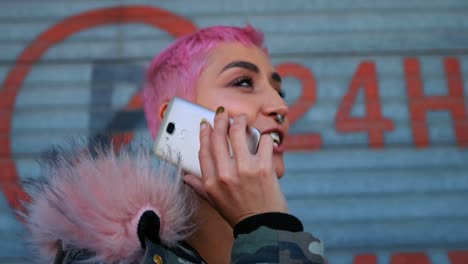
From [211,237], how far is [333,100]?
1.30 metres

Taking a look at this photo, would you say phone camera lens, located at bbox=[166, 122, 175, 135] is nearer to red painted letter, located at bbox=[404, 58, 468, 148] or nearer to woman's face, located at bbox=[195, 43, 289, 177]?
woman's face, located at bbox=[195, 43, 289, 177]

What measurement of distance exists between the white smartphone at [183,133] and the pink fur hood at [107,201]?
117 mm

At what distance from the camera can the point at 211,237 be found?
106 centimetres


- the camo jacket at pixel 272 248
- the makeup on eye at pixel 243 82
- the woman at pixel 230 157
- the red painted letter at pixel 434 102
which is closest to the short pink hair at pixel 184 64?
the woman at pixel 230 157

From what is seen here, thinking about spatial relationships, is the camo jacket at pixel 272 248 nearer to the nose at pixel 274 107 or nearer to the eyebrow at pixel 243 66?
the nose at pixel 274 107

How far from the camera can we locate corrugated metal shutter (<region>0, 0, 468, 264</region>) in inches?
81.4

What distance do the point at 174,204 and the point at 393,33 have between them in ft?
5.77

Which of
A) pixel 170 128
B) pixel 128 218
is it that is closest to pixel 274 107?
pixel 170 128

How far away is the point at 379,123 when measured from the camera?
2154 millimetres

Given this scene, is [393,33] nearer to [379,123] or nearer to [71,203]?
[379,123]

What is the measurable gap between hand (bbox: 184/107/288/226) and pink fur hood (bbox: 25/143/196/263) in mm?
100

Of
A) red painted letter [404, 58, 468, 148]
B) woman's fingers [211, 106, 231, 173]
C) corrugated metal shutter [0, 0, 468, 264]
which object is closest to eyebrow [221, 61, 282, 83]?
woman's fingers [211, 106, 231, 173]

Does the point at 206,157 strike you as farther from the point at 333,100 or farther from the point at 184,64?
the point at 333,100

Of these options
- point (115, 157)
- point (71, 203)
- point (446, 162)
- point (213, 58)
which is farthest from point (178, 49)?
point (446, 162)
